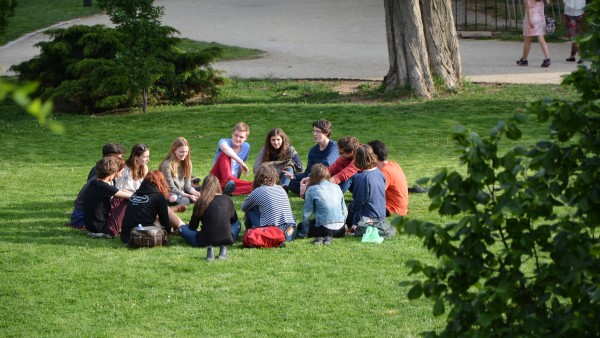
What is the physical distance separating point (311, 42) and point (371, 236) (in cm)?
1666

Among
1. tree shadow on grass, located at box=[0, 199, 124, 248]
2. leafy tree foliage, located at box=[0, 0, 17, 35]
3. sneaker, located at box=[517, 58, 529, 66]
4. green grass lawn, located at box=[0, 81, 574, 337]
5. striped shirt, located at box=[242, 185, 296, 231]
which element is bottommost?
green grass lawn, located at box=[0, 81, 574, 337]

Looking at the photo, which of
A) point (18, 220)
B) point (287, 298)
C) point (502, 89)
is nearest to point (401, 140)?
point (502, 89)

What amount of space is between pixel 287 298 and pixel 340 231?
83.3 inches

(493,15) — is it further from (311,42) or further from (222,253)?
(222,253)

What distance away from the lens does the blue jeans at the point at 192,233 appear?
420 inches

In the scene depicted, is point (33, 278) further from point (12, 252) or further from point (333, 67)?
point (333, 67)

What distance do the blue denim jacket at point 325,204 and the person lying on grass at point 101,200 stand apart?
207 cm

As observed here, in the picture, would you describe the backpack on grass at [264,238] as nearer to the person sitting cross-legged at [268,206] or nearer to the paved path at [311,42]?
the person sitting cross-legged at [268,206]

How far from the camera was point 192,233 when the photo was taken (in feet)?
35.1

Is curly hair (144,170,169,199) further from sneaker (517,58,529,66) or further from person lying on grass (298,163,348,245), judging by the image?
sneaker (517,58,529,66)

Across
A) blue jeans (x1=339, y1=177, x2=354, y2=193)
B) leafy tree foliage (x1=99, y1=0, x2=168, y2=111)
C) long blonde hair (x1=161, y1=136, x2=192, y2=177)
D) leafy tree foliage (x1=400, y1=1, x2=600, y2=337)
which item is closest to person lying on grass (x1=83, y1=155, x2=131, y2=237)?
long blonde hair (x1=161, y1=136, x2=192, y2=177)

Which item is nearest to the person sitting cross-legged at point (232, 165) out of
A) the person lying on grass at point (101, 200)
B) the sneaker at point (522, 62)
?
the person lying on grass at point (101, 200)

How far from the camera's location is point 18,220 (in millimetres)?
12078

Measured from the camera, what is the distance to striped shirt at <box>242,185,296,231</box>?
10.6 m
